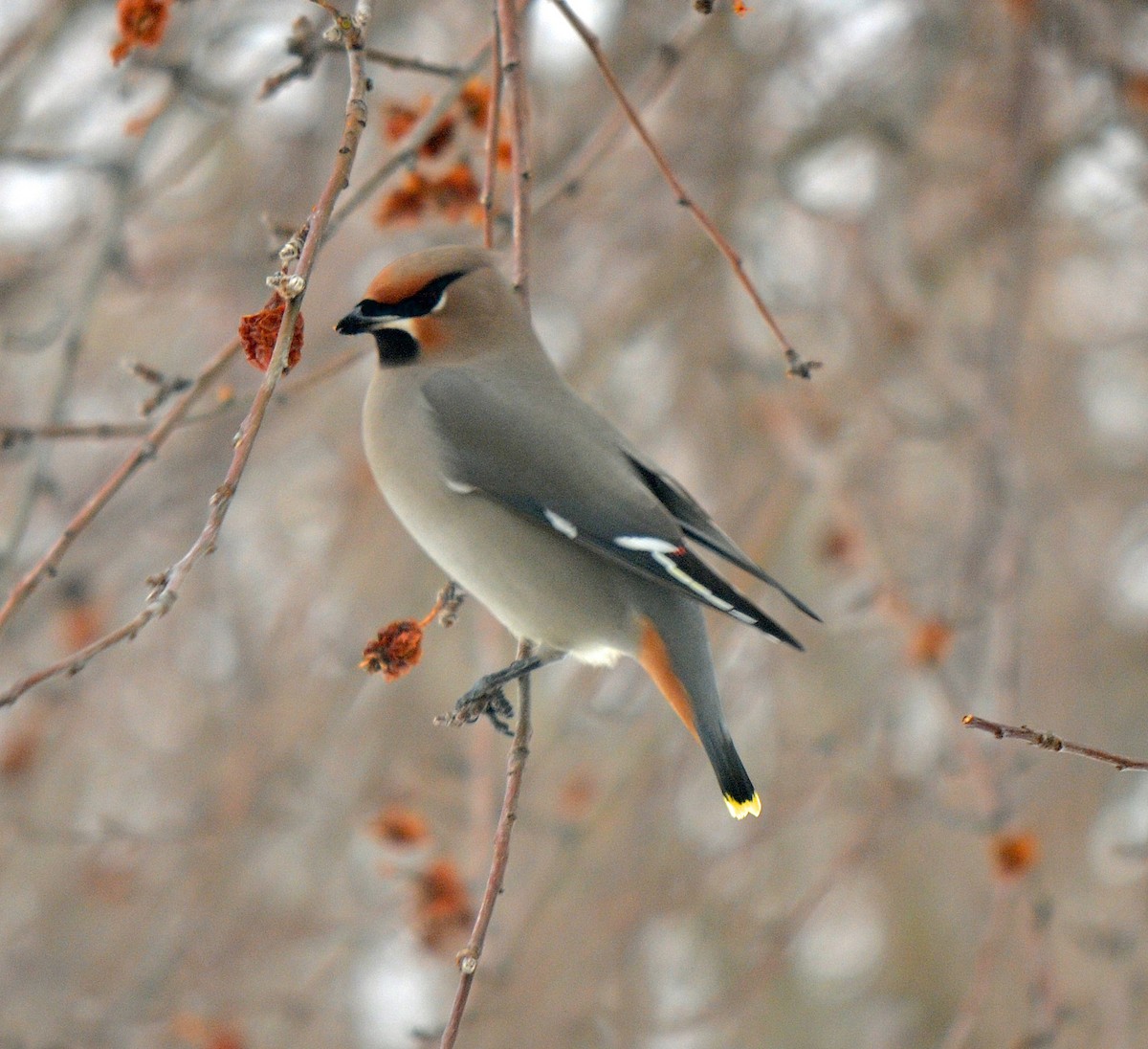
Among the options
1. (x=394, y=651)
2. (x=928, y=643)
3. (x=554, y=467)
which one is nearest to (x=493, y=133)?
(x=554, y=467)

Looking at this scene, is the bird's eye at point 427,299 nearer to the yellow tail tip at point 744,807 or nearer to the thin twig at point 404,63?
the thin twig at point 404,63

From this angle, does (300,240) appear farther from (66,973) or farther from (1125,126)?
(66,973)

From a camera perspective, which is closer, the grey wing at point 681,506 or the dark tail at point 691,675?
the dark tail at point 691,675

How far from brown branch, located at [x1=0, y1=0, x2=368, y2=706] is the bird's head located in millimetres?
879

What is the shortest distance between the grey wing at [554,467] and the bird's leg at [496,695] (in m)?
0.26

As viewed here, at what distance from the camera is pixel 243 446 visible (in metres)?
1.73

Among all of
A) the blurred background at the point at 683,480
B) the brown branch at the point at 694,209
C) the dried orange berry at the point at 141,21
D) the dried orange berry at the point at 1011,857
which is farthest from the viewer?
the blurred background at the point at 683,480

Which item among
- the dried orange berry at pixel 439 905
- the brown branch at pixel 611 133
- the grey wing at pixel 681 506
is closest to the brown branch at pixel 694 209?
the brown branch at pixel 611 133

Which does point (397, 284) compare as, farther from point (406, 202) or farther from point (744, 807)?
point (744, 807)

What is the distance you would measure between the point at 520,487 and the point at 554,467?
Result: 0.27 feet

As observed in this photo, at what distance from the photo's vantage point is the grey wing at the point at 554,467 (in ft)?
9.87

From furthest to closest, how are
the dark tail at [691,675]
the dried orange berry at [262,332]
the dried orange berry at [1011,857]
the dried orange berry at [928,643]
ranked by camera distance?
the dried orange berry at [928,643]
the dried orange berry at [1011,857]
the dark tail at [691,675]
the dried orange berry at [262,332]

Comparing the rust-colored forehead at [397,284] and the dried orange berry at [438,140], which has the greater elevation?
the dried orange berry at [438,140]

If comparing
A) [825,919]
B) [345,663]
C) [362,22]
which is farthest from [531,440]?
[825,919]
